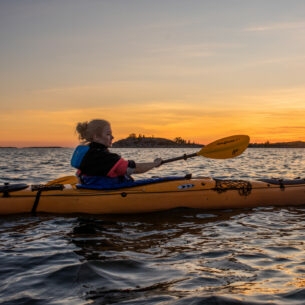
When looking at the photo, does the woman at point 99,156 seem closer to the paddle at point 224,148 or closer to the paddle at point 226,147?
the paddle at point 224,148

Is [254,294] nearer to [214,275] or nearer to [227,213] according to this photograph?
[214,275]

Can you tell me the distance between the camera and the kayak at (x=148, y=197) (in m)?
6.58

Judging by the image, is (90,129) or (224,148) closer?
(90,129)

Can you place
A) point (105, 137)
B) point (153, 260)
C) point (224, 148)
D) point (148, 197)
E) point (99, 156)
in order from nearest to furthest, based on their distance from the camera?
point (153, 260)
point (99, 156)
point (105, 137)
point (148, 197)
point (224, 148)

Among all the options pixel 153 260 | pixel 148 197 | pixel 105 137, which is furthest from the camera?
pixel 148 197

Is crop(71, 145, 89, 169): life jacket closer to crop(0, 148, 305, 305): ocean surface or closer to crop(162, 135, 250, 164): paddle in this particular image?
crop(0, 148, 305, 305): ocean surface

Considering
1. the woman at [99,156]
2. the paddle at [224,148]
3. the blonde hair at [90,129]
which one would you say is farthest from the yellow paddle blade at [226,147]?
the blonde hair at [90,129]

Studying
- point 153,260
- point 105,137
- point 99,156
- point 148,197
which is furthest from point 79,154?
point 153,260

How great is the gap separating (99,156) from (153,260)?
8.69 feet

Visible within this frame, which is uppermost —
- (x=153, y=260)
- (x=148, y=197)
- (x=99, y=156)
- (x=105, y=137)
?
(x=105, y=137)

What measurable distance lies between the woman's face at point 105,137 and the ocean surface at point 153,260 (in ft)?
3.76

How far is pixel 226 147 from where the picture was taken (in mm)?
7996

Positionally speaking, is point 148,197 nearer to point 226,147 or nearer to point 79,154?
point 79,154

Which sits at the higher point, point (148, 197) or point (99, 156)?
point (99, 156)
